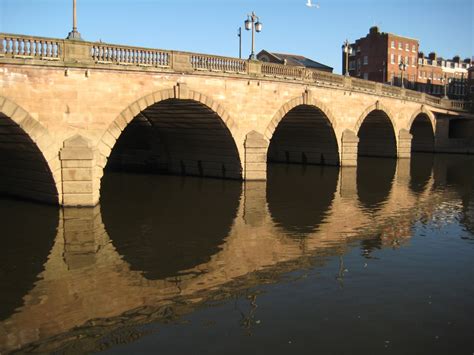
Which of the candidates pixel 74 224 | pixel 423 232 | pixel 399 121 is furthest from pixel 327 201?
pixel 399 121

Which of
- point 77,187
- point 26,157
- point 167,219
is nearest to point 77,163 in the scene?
point 77,187

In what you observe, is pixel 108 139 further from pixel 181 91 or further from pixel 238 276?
pixel 238 276

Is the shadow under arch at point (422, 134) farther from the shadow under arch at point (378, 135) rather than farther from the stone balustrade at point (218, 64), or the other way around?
the stone balustrade at point (218, 64)

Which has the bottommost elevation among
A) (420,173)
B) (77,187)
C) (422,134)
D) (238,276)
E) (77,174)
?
(238,276)

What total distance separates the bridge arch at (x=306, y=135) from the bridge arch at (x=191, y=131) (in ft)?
15.9

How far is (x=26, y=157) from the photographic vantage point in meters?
19.5

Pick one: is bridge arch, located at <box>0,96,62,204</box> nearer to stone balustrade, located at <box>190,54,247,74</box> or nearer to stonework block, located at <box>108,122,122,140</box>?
stonework block, located at <box>108,122,122,140</box>

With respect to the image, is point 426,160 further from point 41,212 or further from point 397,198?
point 41,212

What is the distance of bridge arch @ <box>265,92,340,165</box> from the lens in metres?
33.2

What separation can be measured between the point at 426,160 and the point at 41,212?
3855cm

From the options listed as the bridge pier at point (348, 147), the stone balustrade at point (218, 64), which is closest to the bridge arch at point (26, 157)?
the stone balustrade at point (218, 64)

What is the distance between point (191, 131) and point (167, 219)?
1080cm

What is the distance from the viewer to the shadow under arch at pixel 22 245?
1078cm

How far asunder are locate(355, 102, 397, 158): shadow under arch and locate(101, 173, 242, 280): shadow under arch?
22.5m
